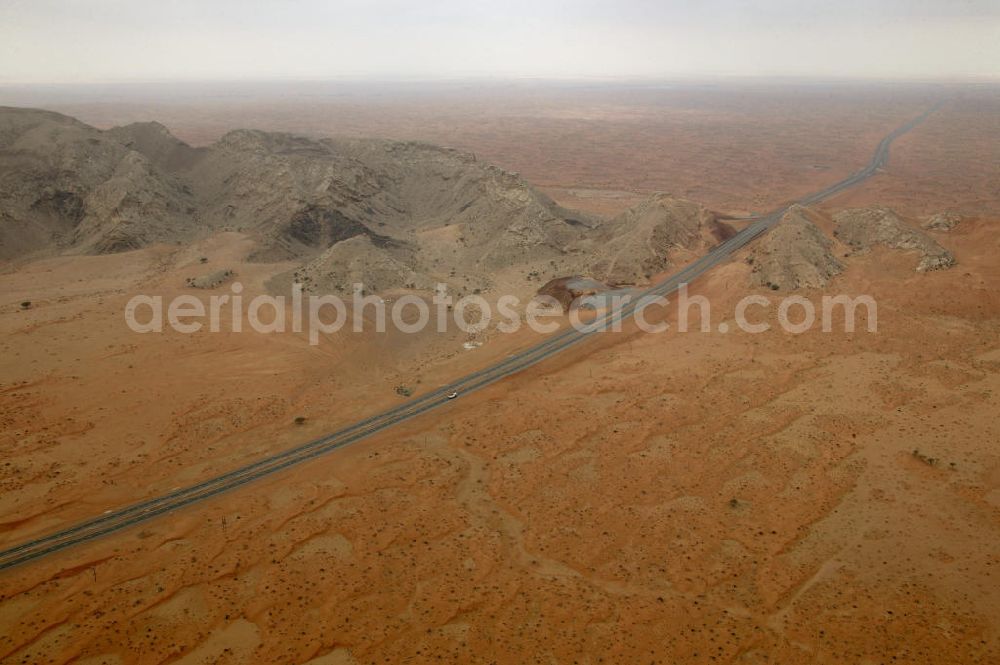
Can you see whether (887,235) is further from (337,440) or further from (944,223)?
(337,440)

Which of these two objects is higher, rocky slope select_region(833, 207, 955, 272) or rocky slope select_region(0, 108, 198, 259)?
rocky slope select_region(0, 108, 198, 259)

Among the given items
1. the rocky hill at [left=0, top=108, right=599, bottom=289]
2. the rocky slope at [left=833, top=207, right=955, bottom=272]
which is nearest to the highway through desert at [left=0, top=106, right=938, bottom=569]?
the rocky slope at [left=833, top=207, right=955, bottom=272]

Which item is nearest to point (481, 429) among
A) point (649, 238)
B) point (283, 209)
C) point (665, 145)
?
point (649, 238)

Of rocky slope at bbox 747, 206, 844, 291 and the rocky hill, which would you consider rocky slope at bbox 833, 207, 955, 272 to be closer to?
rocky slope at bbox 747, 206, 844, 291

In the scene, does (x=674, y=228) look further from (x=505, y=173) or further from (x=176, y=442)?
(x=176, y=442)

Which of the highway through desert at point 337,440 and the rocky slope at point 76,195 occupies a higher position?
the rocky slope at point 76,195

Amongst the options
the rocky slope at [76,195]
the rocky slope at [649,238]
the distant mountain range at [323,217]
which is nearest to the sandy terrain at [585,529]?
the rocky slope at [649,238]

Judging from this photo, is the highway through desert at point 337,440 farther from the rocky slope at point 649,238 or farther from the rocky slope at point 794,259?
the rocky slope at point 794,259

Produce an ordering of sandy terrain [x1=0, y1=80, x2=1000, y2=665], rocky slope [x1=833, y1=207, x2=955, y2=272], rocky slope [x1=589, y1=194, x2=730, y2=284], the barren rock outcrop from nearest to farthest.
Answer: sandy terrain [x1=0, y1=80, x2=1000, y2=665], rocky slope [x1=833, y1=207, x2=955, y2=272], rocky slope [x1=589, y1=194, x2=730, y2=284], the barren rock outcrop
